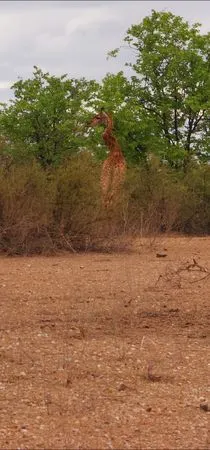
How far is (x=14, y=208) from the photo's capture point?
696 inches

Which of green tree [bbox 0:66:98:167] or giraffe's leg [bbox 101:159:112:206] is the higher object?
green tree [bbox 0:66:98:167]

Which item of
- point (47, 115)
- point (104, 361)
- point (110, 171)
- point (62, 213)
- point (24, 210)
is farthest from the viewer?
point (47, 115)

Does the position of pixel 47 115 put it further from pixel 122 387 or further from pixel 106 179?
pixel 122 387

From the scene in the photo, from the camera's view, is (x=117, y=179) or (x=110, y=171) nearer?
(x=117, y=179)

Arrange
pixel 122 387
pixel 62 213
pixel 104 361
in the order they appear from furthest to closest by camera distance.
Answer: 1. pixel 62 213
2. pixel 104 361
3. pixel 122 387

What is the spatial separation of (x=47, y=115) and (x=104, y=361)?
24.3 meters

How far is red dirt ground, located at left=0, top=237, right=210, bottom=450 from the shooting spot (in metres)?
5.75

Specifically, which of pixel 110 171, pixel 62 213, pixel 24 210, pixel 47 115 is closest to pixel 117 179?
pixel 110 171

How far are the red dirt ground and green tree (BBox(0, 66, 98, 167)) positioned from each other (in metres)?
16.8

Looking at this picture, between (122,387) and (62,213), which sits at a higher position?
(62,213)

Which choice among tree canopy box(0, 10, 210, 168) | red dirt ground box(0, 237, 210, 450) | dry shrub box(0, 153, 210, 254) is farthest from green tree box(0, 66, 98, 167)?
red dirt ground box(0, 237, 210, 450)

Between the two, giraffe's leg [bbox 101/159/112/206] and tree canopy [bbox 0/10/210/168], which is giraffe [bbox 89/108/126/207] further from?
tree canopy [bbox 0/10/210/168]

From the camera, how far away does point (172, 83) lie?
32.6 m

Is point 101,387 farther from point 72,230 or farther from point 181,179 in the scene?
point 181,179
